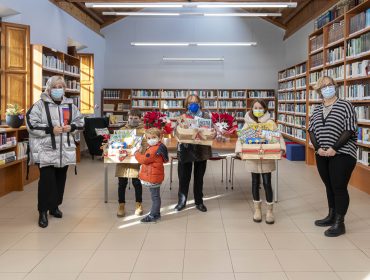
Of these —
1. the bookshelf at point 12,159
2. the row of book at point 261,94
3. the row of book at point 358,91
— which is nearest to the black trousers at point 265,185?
the row of book at point 358,91

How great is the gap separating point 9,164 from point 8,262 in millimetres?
2677

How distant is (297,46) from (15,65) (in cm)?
823

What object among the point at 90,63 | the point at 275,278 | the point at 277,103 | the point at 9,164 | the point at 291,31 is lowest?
the point at 275,278

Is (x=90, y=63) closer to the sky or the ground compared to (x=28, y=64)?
closer to the sky

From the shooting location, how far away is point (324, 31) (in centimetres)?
771

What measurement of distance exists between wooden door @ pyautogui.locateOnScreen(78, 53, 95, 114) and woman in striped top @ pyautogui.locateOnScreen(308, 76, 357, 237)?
27.4ft

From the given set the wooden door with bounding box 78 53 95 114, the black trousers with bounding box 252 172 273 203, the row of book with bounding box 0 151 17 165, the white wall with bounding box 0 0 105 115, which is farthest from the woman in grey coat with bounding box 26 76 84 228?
the wooden door with bounding box 78 53 95 114

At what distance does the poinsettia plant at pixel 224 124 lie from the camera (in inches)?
178

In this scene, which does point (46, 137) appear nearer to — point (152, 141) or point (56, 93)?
point (56, 93)

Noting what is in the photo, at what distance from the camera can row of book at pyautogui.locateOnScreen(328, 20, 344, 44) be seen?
682 centimetres

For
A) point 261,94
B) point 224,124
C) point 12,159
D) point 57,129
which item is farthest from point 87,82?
point 224,124

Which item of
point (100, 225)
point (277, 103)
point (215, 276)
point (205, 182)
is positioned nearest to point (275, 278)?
point (215, 276)

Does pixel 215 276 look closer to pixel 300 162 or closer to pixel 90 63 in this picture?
pixel 300 162

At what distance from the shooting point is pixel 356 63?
6.05m
